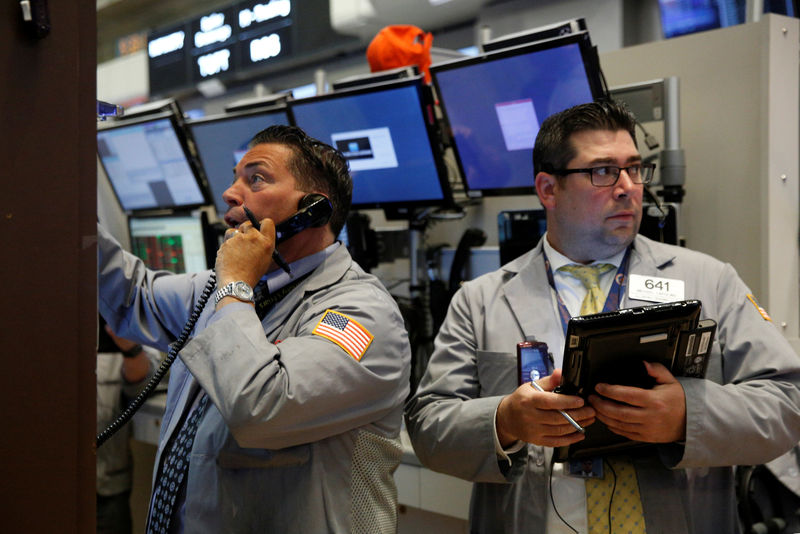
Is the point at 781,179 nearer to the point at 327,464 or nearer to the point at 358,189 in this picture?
the point at 358,189

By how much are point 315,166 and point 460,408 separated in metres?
0.64

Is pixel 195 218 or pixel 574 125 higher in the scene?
pixel 574 125

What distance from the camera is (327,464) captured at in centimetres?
139

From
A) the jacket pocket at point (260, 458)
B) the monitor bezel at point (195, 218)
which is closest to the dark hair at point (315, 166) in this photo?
the jacket pocket at point (260, 458)

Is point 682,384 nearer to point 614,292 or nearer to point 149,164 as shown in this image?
point 614,292

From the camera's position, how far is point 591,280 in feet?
5.79

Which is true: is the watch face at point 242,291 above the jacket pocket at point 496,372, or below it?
above

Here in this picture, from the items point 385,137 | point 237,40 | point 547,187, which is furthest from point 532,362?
point 237,40

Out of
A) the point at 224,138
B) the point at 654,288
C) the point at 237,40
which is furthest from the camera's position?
the point at 237,40

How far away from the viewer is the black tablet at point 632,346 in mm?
1291

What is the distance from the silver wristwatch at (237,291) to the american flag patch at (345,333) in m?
0.15

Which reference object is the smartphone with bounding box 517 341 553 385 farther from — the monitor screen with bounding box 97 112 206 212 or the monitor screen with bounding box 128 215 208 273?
the monitor screen with bounding box 97 112 206 212

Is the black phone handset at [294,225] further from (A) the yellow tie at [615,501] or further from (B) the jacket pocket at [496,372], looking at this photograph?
(A) the yellow tie at [615,501]
